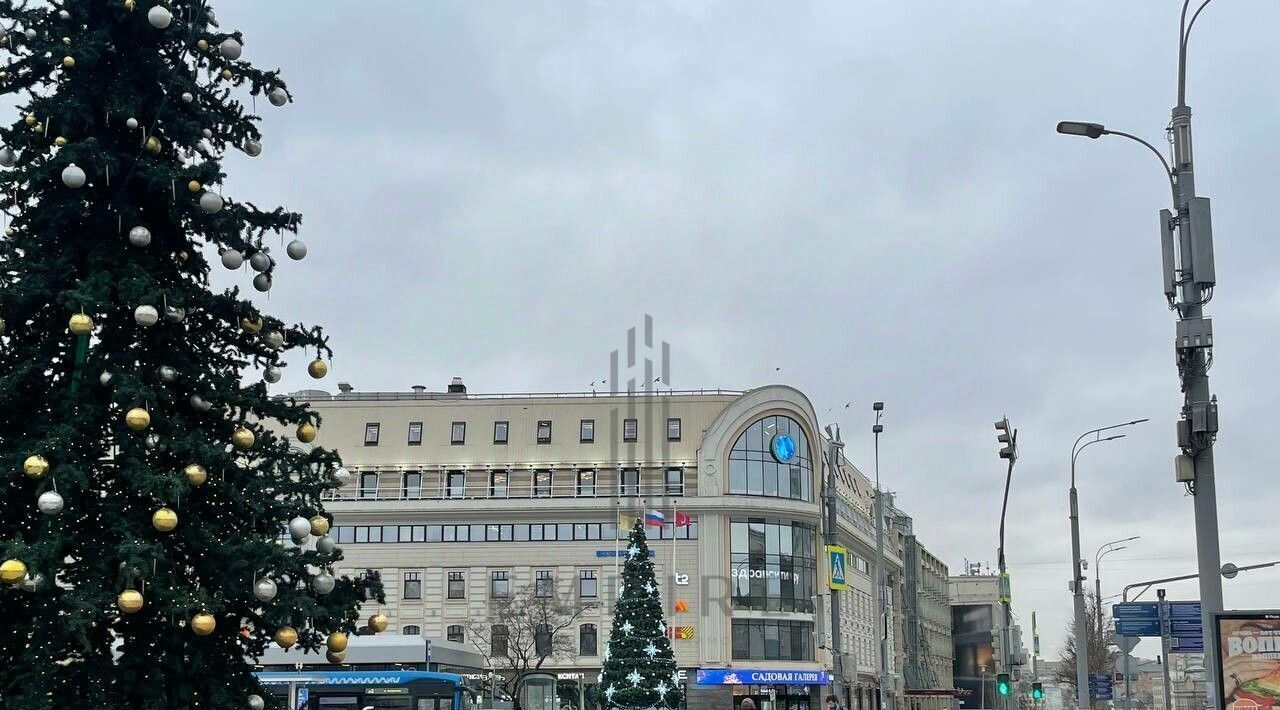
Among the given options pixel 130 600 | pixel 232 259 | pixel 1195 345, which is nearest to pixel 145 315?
pixel 232 259

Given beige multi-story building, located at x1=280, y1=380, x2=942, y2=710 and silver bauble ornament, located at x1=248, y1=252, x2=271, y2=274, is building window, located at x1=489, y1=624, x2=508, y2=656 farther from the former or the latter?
silver bauble ornament, located at x1=248, y1=252, x2=271, y2=274

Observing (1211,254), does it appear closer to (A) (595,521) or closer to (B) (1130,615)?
(B) (1130,615)

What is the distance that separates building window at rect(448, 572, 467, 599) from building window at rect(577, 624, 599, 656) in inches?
261

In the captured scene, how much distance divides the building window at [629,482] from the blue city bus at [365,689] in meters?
40.1

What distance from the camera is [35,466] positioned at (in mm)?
10508

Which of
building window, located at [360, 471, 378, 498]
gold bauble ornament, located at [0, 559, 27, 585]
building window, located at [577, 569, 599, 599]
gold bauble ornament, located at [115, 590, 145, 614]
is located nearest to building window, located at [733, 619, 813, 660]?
building window, located at [577, 569, 599, 599]

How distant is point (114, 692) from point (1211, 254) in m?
12.5

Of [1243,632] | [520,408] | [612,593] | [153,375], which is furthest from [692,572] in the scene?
[153,375]

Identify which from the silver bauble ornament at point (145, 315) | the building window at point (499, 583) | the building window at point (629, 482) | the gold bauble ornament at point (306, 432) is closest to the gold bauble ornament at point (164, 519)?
the silver bauble ornament at point (145, 315)

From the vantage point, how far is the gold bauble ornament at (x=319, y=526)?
12.0 meters

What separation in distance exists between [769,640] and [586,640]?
977cm

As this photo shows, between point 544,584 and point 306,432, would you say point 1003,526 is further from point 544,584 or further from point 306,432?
point 544,584

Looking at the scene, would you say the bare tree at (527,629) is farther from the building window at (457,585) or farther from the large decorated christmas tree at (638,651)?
the large decorated christmas tree at (638,651)

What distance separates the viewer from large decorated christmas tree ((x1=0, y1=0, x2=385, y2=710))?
10977 mm
